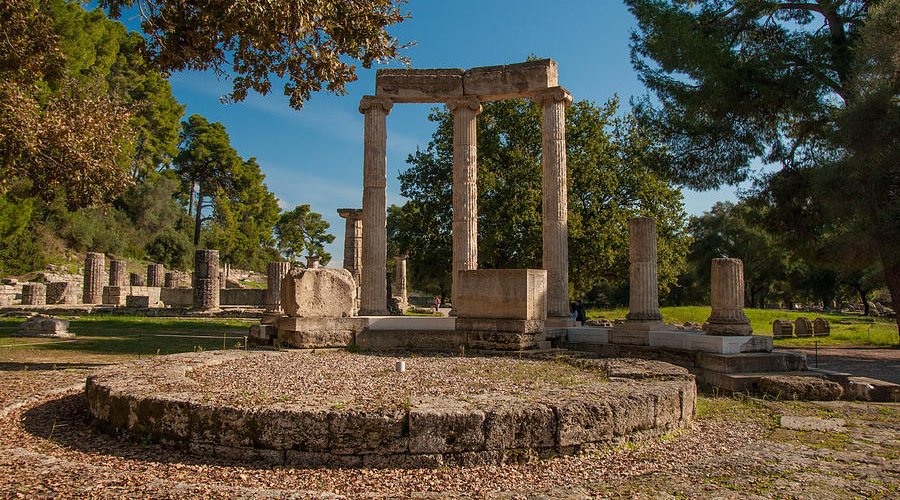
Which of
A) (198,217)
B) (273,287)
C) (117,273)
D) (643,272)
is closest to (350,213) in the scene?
(273,287)

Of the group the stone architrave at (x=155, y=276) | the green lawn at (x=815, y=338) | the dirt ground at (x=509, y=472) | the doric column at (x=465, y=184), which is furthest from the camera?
the stone architrave at (x=155, y=276)

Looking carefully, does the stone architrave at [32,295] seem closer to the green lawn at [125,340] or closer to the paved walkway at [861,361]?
the green lawn at [125,340]

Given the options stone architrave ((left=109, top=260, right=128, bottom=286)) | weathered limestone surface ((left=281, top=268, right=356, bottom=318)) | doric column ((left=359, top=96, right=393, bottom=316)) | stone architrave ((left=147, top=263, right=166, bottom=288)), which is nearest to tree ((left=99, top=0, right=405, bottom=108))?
weathered limestone surface ((left=281, top=268, right=356, bottom=318))

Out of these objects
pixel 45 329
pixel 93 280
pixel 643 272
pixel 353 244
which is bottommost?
pixel 45 329

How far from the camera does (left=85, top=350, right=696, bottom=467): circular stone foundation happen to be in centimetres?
435

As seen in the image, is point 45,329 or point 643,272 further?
point 45,329

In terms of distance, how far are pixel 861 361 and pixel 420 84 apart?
1225 centimetres

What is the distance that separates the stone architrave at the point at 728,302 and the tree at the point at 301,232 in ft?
205

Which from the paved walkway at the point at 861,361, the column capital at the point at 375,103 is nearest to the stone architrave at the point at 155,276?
the column capital at the point at 375,103

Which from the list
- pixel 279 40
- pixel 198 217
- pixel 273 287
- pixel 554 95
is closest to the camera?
pixel 279 40

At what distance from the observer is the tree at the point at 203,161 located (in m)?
54.2

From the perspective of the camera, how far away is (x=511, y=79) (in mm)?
15055

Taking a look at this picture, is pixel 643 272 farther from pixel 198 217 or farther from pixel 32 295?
pixel 198 217

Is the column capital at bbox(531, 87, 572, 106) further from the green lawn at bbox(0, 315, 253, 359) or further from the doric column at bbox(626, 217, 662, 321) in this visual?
the green lawn at bbox(0, 315, 253, 359)
